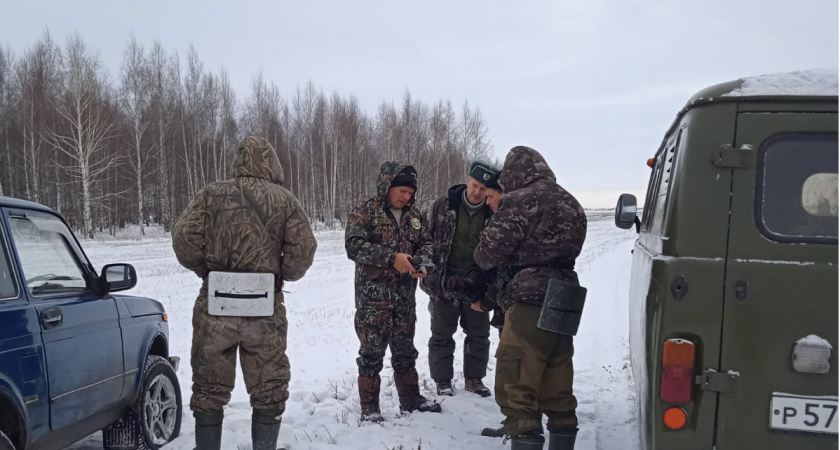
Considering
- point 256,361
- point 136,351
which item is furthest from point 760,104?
point 136,351

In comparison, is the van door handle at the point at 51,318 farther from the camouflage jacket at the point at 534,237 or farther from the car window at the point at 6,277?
the camouflage jacket at the point at 534,237

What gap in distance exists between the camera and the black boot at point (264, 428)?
3795 mm

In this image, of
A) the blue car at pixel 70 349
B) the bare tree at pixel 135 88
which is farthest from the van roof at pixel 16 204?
the bare tree at pixel 135 88

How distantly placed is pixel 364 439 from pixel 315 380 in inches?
71.3

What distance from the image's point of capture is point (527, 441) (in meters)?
3.60

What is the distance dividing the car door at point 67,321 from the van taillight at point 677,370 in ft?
9.98

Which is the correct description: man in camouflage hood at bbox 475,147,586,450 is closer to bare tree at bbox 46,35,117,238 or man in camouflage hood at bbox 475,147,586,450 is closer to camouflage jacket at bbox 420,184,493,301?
camouflage jacket at bbox 420,184,493,301

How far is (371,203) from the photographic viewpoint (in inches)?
187

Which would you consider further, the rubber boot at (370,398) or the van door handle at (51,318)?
the rubber boot at (370,398)

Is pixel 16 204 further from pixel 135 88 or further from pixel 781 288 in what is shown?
pixel 135 88

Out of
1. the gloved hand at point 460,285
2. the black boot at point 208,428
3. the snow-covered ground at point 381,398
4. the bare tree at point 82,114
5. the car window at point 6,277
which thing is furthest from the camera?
the bare tree at point 82,114

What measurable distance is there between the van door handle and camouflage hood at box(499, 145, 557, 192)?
2.75 m

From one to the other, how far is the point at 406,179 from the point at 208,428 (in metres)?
2.22

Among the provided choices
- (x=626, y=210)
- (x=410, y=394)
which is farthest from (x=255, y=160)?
(x=626, y=210)
